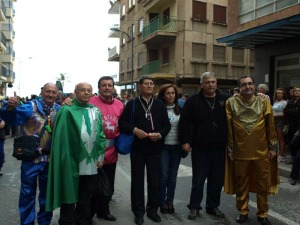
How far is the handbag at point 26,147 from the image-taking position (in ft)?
14.1

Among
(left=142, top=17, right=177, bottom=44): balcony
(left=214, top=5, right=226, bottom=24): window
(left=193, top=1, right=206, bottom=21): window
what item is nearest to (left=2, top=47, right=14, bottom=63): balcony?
(left=142, top=17, right=177, bottom=44): balcony

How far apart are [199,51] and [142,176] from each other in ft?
73.9

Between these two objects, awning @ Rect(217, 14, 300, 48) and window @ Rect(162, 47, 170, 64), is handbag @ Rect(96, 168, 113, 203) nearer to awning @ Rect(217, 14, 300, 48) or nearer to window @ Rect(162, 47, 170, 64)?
awning @ Rect(217, 14, 300, 48)

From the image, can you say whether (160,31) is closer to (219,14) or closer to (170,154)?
(219,14)

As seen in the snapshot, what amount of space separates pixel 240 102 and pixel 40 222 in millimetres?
3068

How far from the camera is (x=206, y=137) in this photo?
5.14 metres

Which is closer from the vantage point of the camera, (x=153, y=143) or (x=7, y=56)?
(x=153, y=143)

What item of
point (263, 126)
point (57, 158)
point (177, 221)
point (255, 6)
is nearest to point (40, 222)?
point (57, 158)

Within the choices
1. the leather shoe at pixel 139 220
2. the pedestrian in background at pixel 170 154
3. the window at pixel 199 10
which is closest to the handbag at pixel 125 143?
the pedestrian in background at pixel 170 154

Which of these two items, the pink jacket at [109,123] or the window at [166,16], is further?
the window at [166,16]

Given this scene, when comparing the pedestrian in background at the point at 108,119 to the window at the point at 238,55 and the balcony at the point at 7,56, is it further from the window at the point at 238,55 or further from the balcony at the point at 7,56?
the balcony at the point at 7,56

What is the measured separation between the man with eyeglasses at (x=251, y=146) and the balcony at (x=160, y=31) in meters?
22.0

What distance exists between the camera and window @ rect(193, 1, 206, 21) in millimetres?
26281

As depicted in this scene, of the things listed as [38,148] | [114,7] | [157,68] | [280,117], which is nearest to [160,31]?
[157,68]
